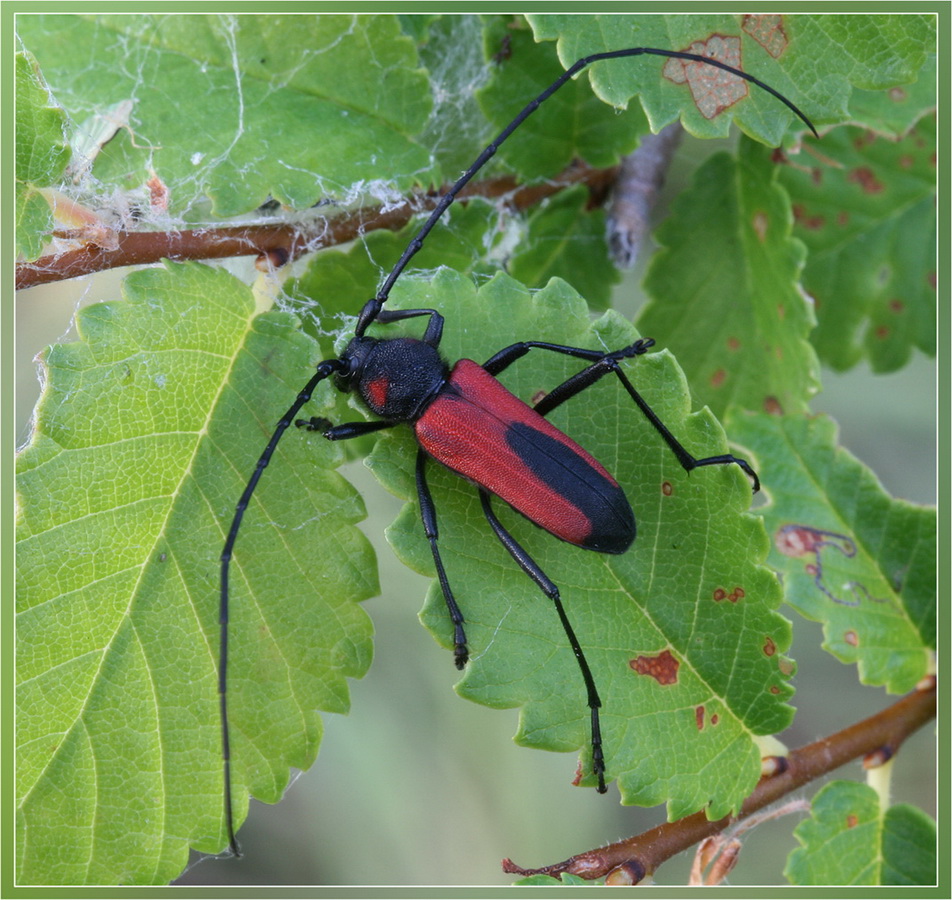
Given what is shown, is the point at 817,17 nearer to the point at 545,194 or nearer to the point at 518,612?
the point at 545,194

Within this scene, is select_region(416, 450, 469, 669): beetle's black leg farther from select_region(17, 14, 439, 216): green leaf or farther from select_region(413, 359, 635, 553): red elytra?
select_region(17, 14, 439, 216): green leaf

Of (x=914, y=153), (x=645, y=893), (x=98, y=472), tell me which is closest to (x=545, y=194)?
(x=914, y=153)

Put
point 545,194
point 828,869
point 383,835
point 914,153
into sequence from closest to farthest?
point 828,869
point 545,194
point 914,153
point 383,835

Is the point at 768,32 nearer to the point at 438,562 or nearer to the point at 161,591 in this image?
the point at 438,562

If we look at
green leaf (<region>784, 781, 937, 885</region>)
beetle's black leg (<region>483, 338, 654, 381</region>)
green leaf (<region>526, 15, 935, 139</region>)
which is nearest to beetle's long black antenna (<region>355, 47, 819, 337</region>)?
green leaf (<region>526, 15, 935, 139</region>)

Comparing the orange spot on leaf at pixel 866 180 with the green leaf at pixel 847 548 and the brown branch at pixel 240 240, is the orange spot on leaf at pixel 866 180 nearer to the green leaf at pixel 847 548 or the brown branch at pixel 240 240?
the green leaf at pixel 847 548

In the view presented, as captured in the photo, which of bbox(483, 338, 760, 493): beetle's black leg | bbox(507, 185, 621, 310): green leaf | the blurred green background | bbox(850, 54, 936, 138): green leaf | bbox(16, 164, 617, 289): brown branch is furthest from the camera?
the blurred green background

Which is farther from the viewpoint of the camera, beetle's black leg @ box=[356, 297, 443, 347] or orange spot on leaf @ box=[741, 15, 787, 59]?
beetle's black leg @ box=[356, 297, 443, 347]
